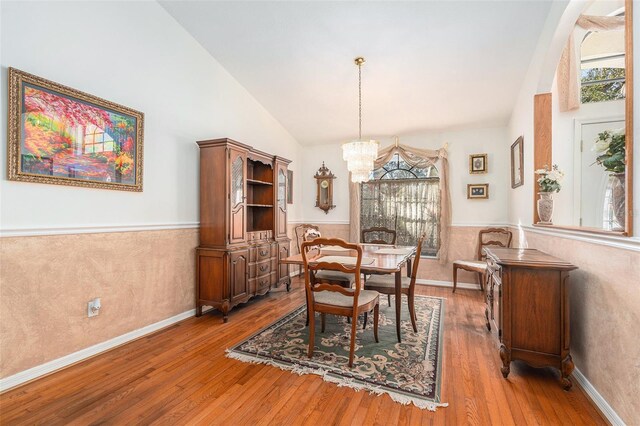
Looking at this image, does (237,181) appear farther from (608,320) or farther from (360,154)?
(608,320)

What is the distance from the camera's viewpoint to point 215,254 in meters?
3.25

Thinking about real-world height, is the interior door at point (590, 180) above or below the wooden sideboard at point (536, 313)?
above

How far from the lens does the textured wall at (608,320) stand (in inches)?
58.4

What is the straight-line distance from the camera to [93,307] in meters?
2.42

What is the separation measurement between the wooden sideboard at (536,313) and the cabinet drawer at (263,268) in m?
2.67

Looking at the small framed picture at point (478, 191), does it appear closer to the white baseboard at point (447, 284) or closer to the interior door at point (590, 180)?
the white baseboard at point (447, 284)

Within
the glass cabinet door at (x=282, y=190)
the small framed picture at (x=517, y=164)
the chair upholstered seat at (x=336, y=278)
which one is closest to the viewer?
the chair upholstered seat at (x=336, y=278)

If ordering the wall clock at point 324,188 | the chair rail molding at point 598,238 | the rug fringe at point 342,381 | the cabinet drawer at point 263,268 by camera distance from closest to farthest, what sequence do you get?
the chair rail molding at point 598,238, the rug fringe at point 342,381, the cabinet drawer at point 263,268, the wall clock at point 324,188

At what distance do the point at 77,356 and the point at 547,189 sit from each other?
13.9 ft

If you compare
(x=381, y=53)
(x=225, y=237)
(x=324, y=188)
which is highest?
(x=381, y=53)

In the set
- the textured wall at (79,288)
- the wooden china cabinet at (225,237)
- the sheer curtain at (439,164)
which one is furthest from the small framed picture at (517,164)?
the textured wall at (79,288)

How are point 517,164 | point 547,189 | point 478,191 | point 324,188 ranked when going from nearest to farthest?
point 547,189 < point 517,164 < point 478,191 < point 324,188

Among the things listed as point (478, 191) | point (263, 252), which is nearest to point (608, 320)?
point (478, 191)

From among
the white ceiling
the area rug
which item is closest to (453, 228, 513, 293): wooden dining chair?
the area rug
